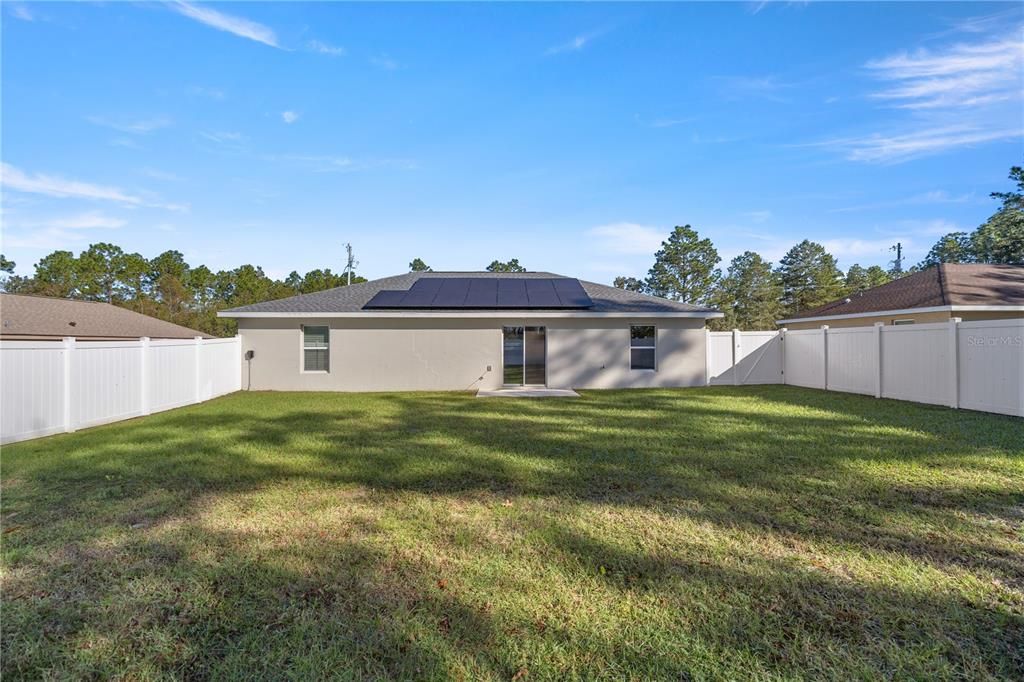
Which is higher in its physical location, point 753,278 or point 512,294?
point 753,278

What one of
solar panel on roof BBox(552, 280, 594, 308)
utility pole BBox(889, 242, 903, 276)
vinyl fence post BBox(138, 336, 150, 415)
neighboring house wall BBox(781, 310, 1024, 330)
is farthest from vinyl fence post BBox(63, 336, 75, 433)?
utility pole BBox(889, 242, 903, 276)

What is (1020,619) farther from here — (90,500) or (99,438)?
(99,438)

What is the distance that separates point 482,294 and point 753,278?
3241 centimetres

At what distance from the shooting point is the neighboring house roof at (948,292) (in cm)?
1301

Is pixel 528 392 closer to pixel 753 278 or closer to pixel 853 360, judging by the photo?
pixel 853 360

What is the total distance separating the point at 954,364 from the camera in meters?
8.96

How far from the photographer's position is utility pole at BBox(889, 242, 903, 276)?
41.9 metres

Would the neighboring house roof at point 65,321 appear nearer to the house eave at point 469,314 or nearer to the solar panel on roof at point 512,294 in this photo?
the house eave at point 469,314

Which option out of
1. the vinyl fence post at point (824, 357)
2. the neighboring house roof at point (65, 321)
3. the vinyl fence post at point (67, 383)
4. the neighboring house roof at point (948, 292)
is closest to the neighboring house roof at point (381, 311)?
the neighboring house roof at point (65, 321)

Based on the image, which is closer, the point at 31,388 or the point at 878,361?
the point at 31,388

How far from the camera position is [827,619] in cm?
227

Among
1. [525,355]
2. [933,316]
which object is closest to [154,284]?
[525,355]

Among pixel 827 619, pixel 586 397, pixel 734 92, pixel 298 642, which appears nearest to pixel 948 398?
pixel 586 397

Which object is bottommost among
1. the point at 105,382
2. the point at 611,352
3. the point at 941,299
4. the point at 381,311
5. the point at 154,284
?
the point at 105,382
